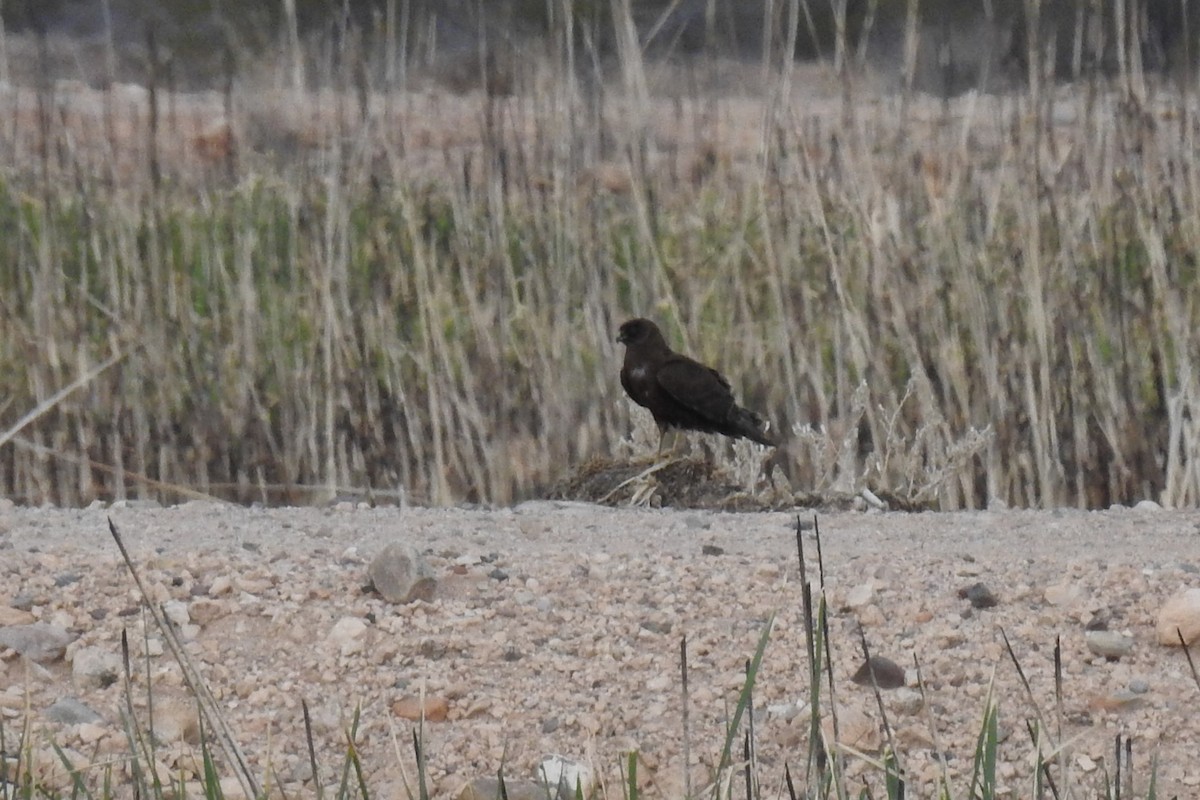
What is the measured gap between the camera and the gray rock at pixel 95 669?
2.71 m

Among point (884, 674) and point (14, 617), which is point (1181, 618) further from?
point (14, 617)

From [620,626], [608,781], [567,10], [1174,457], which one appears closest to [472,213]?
[567,10]

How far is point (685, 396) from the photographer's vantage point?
4371 mm

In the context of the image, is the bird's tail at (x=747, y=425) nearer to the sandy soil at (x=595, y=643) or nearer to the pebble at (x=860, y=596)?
the sandy soil at (x=595, y=643)

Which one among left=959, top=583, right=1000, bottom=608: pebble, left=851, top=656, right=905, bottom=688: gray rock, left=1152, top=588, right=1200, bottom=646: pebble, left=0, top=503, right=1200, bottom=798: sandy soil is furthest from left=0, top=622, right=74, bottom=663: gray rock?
left=1152, top=588, right=1200, bottom=646: pebble

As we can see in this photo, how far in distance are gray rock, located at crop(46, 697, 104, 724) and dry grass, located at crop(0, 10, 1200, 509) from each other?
2105mm

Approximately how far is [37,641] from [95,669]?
0.12m

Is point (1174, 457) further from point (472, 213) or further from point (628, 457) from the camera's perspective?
point (472, 213)

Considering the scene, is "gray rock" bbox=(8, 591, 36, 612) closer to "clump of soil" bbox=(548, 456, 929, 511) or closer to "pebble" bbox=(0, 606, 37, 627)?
"pebble" bbox=(0, 606, 37, 627)

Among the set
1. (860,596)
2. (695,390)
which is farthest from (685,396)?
(860,596)

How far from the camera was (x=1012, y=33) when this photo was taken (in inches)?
190

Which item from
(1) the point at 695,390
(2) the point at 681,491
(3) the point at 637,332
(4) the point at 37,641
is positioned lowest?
(2) the point at 681,491

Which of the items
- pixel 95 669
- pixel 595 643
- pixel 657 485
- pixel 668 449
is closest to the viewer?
pixel 95 669

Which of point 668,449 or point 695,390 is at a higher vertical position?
point 695,390
